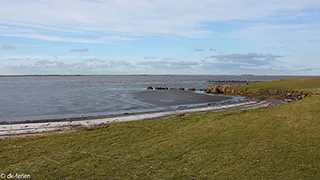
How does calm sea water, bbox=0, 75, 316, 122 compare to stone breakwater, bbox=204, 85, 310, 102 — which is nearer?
calm sea water, bbox=0, 75, 316, 122

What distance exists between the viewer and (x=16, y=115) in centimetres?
2944

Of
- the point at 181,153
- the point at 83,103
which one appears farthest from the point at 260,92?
the point at 181,153

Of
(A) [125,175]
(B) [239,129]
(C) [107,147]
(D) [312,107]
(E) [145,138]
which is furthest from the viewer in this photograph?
(D) [312,107]

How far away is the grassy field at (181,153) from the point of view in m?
8.73

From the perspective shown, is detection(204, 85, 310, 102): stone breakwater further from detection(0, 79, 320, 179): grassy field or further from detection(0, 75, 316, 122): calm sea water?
detection(0, 79, 320, 179): grassy field

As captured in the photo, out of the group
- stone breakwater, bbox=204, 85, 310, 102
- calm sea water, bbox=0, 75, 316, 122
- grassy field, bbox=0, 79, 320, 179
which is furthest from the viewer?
stone breakwater, bbox=204, 85, 310, 102

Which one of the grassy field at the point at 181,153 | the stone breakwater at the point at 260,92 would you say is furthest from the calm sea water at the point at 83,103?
the grassy field at the point at 181,153

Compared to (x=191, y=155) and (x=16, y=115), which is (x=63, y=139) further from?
(x=16, y=115)

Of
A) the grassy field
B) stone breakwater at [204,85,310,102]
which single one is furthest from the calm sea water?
the grassy field

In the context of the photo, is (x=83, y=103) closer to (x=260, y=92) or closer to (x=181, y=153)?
(x=181, y=153)

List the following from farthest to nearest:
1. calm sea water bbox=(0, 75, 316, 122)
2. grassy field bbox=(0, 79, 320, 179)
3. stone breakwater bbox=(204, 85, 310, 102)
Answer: stone breakwater bbox=(204, 85, 310, 102), calm sea water bbox=(0, 75, 316, 122), grassy field bbox=(0, 79, 320, 179)

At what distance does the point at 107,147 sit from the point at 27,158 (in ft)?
10.2

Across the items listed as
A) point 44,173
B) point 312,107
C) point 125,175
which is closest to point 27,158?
point 44,173

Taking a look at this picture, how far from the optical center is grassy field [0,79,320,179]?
8.73m
